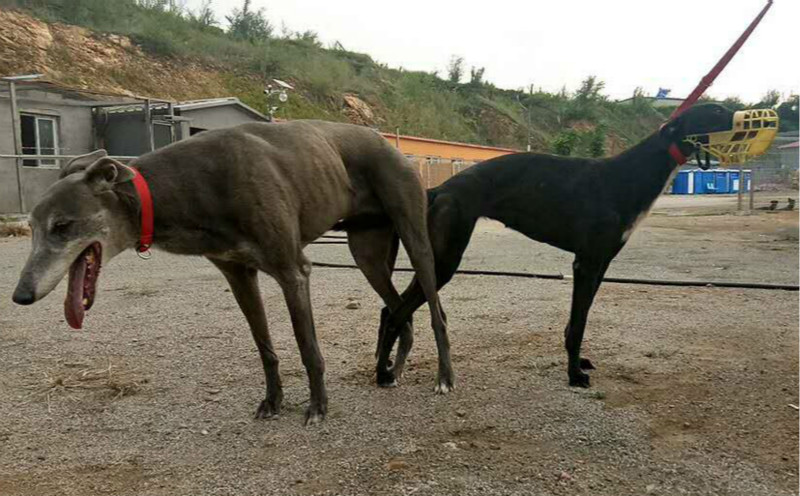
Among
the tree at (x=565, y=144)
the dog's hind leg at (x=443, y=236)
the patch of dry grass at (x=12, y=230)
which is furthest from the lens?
the tree at (x=565, y=144)

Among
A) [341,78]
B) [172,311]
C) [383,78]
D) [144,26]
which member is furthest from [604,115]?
[172,311]

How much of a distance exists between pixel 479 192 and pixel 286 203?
1.38 meters

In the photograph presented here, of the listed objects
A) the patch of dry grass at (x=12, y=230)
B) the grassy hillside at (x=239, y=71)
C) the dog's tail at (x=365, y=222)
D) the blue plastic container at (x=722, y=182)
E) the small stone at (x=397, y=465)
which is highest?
the grassy hillside at (x=239, y=71)

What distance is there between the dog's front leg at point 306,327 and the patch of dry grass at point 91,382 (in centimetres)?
140

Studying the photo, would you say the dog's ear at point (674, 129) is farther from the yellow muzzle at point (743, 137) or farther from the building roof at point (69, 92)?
the building roof at point (69, 92)

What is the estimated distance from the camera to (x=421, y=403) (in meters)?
3.71

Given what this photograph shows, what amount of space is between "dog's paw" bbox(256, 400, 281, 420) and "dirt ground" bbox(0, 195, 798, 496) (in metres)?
0.06

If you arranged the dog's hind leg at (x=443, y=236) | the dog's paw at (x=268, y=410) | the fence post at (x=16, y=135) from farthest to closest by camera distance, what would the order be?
the fence post at (x=16, y=135), the dog's hind leg at (x=443, y=236), the dog's paw at (x=268, y=410)

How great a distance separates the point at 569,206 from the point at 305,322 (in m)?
1.89

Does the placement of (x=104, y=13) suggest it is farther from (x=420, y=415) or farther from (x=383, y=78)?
(x=420, y=415)

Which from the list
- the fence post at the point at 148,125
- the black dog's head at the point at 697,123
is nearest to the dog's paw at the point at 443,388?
the black dog's head at the point at 697,123

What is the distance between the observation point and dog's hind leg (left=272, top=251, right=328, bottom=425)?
3250 millimetres

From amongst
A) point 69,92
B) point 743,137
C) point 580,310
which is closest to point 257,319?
point 580,310

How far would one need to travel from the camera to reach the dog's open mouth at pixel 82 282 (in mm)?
2758
